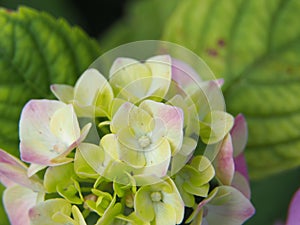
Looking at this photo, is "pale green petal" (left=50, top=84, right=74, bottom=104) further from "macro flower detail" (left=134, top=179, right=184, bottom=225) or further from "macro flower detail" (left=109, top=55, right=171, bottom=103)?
"macro flower detail" (left=134, top=179, right=184, bottom=225)

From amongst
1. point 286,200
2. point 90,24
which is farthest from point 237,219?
point 90,24

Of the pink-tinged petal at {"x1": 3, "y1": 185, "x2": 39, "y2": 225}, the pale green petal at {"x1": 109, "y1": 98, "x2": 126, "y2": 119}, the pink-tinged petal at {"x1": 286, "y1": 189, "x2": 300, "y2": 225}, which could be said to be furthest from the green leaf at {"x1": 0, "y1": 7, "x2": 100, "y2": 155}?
the pink-tinged petal at {"x1": 286, "y1": 189, "x2": 300, "y2": 225}

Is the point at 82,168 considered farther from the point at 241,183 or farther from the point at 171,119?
the point at 241,183

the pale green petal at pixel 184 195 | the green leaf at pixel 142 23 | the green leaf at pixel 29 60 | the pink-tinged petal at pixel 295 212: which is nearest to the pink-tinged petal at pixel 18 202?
the green leaf at pixel 29 60

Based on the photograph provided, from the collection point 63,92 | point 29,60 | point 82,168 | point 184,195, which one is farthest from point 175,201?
point 29,60

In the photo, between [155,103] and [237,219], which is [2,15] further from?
[237,219]
